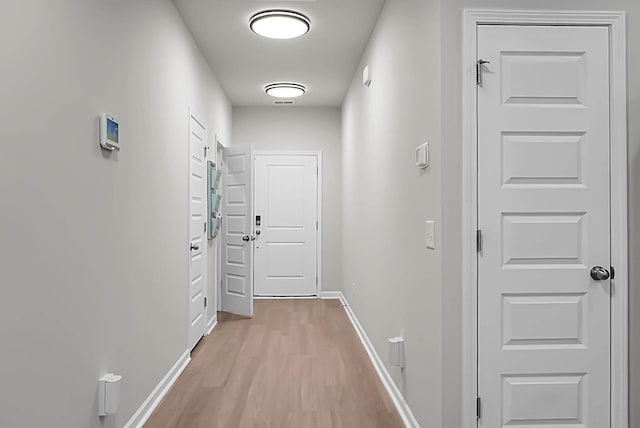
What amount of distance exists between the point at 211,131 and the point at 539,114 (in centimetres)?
374

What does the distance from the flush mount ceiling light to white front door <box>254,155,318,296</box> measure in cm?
115

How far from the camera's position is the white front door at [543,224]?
2.15m

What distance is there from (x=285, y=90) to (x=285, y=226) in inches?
78.1

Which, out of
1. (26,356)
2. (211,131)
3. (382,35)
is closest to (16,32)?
(26,356)

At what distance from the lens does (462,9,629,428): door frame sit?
84.0 inches

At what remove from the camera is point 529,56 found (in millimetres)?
2158

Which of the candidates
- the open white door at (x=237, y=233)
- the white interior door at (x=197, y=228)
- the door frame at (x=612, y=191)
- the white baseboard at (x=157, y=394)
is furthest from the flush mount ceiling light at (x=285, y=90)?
the door frame at (x=612, y=191)

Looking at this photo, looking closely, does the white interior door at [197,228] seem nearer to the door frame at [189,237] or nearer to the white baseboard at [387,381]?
the door frame at [189,237]

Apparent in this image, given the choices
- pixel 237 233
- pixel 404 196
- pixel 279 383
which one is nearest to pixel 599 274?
pixel 404 196

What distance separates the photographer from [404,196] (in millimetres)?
2910

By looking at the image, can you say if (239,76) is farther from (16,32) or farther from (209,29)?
(16,32)

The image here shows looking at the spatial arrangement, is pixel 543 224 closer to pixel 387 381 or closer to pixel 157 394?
pixel 387 381

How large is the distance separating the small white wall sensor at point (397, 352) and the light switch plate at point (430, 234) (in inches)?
33.5

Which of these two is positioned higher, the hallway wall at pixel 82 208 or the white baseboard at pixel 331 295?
the hallway wall at pixel 82 208
